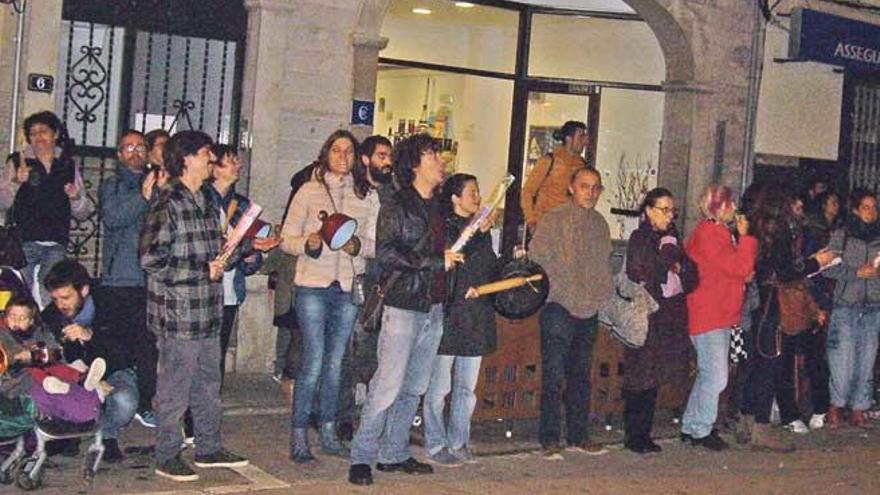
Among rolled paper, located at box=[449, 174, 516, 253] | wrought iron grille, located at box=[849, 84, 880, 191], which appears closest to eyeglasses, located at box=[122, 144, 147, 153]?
rolled paper, located at box=[449, 174, 516, 253]

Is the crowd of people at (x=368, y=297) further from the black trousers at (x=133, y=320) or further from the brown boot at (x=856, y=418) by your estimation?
the brown boot at (x=856, y=418)

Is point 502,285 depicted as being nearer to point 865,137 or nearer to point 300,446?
point 300,446

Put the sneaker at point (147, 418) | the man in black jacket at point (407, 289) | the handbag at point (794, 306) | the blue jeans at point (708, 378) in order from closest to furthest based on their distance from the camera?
the man in black jacket at point (407, 289)
the sneaker at point (147, 418)
the blue jeans at point (708, 378)
the handbag at point (794, 306)

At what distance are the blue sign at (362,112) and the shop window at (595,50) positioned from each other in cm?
309

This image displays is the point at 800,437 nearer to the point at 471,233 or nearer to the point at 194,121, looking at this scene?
the point at 471,233

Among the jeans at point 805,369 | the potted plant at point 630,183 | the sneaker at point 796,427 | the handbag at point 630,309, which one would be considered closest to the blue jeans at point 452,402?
the handbag at point 630,309

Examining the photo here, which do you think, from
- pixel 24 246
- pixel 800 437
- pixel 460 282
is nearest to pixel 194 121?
pixel 24 246

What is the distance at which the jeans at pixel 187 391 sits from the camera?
7773 millimetres

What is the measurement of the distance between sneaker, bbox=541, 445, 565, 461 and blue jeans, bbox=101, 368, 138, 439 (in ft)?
9.34

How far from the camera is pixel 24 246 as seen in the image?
8.95 meters

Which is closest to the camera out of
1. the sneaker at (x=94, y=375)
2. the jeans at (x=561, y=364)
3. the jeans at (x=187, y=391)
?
the sneaker at (x=94, y=375)

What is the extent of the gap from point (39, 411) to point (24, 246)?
6.27 feet

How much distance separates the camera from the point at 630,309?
9461mm

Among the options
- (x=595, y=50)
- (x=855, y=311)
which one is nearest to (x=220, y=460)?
(x=855, y=311)
